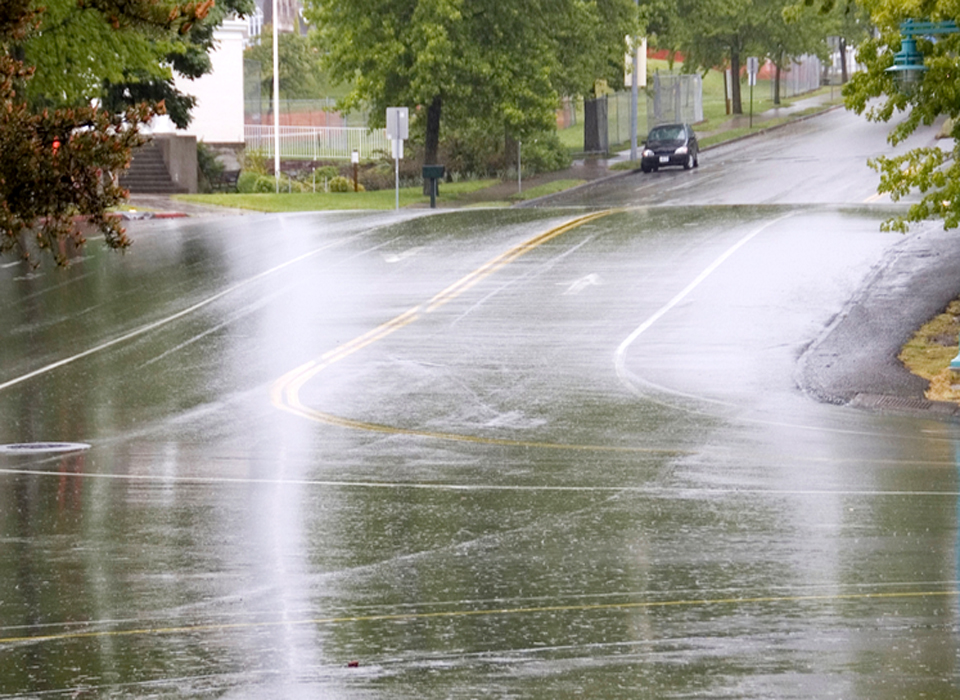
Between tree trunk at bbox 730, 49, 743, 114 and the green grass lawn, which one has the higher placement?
tree trunk at bbox 730, 49, 743, 114

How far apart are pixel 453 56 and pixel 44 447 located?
1227 inches

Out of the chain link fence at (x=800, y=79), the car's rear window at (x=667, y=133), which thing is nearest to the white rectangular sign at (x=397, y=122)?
the car's rear window at (x=667, y=133)

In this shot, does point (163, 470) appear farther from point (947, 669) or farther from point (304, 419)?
point (947, 669)

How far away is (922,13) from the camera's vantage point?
18.8 metres

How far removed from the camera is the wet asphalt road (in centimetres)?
828

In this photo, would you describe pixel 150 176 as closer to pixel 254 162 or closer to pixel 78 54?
pixel 254 162

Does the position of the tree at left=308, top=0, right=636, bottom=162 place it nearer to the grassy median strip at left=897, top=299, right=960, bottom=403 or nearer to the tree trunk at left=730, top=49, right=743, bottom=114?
the tree trunk at left=730, top=49, right=743, bottom=114

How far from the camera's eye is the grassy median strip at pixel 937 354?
62.4 ft

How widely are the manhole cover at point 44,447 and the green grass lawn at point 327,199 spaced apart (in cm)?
2750

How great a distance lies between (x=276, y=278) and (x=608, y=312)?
683cm

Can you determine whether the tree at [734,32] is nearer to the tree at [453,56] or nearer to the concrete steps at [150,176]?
the tree at [453,56]

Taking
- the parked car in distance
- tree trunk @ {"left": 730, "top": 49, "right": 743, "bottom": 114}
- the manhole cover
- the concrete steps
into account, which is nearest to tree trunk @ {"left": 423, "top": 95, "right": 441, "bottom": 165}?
the parked car in distance

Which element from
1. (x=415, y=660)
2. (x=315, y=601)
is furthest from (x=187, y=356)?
(x=415, y=660)

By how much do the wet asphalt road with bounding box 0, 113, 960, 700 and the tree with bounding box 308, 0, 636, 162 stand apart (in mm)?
14169
